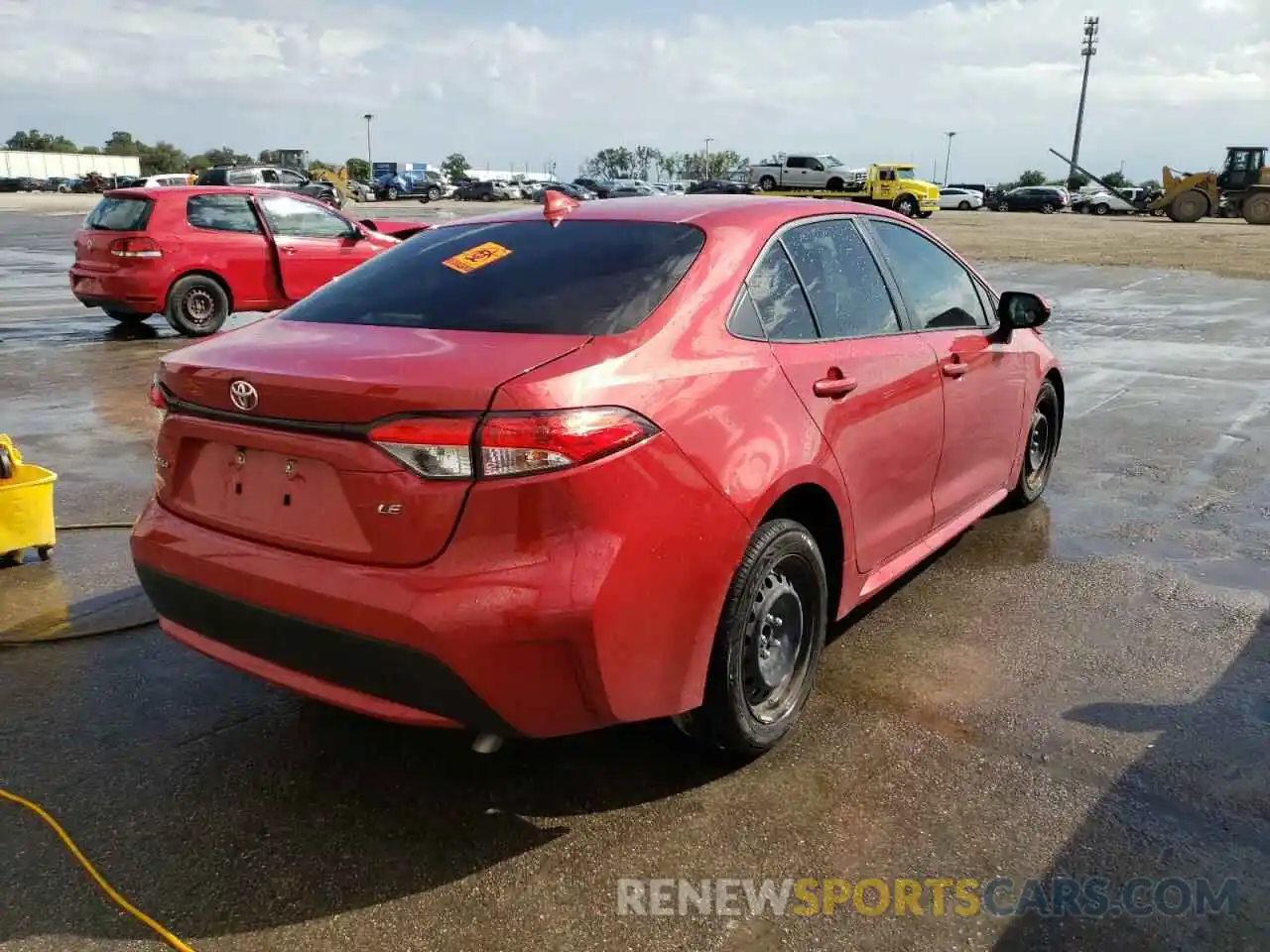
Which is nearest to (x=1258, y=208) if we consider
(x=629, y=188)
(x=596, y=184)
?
(x=629, y=188)

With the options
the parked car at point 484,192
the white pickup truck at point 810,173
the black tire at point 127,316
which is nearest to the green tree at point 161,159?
the parked car at point 484,192

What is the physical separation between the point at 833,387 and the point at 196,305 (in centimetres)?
982

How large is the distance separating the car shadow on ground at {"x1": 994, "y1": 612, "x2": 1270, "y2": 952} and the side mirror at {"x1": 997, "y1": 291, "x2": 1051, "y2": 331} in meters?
1.72

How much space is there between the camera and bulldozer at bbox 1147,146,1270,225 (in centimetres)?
4259

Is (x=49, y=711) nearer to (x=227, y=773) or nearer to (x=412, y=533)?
(x=227, y=773)

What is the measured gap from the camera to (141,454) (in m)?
6.59

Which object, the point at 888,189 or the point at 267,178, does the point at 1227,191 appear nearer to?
the point at 888,189

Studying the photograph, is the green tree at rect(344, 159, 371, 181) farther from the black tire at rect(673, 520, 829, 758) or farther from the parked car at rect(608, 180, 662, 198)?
the black tire at rect(673, 520, 829, 758)

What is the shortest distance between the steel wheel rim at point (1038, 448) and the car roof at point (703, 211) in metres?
2.17

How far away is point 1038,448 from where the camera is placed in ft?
18.5

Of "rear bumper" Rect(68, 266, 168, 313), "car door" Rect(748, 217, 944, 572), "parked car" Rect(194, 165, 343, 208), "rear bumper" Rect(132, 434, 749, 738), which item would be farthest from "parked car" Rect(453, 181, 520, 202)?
"rear bumper" Rect(132, 434, 749, 738)

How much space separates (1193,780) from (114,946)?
2876 mm

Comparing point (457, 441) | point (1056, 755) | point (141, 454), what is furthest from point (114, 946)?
point (141, 454)

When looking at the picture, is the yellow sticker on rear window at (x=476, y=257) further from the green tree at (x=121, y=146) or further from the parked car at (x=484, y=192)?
the green tree at (x=121, y=146)
